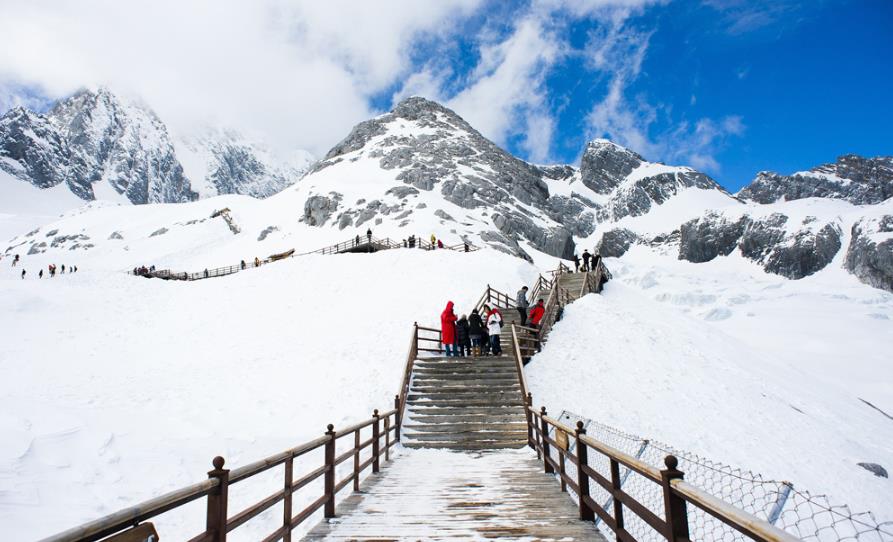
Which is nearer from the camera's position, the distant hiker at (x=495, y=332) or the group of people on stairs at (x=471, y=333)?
the distant hiker at (x=495, y=332)

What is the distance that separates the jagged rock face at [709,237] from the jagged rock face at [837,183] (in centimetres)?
6139

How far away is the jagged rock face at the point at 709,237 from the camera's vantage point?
389 ft

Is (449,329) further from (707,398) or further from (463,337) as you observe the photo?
(707,398)

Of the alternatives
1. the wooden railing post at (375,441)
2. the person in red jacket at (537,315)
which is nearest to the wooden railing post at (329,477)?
the wooden railing post at (375,441)

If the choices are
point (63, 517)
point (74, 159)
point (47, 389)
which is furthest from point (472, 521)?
point (74, 159)

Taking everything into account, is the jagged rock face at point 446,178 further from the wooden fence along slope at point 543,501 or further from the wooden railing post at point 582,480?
the wooden railing post at point 582,480

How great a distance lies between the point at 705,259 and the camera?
396 ft

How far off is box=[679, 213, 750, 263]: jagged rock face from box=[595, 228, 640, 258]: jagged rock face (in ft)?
50.3

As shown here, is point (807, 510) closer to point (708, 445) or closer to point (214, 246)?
point (708, 445)

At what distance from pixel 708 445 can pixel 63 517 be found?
49.1ft

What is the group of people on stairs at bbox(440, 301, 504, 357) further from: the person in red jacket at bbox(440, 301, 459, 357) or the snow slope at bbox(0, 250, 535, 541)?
the snow slope at bbox(0, 250, 535, 541)

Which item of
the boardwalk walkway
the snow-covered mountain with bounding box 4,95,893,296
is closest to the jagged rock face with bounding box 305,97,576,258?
the snow-covered mountain with bounding box 4,95,893,296

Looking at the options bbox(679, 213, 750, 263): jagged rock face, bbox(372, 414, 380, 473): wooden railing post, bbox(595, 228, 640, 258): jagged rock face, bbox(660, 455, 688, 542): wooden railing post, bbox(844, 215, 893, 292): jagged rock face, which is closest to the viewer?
bbox(660, 455, 688, 542): wooden railing post

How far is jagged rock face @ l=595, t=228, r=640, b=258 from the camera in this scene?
13038 centimetres
